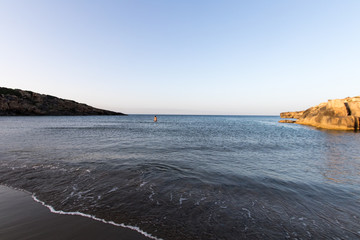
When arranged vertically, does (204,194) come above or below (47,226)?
below

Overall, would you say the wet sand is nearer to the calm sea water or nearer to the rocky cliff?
the calm sea water

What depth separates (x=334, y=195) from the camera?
7.22m

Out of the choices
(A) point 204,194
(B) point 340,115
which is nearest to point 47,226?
(A) point 204,194

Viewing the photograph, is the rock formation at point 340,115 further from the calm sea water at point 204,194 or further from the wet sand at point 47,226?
the wet sand at point 47,226

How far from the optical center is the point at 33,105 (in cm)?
10450

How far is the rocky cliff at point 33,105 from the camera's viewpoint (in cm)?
9294

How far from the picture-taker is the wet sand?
4.25 m

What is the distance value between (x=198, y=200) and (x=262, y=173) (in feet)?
18.3

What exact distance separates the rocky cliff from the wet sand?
127m

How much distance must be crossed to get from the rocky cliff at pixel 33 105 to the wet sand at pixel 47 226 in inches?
4987

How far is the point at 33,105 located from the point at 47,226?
137 metres

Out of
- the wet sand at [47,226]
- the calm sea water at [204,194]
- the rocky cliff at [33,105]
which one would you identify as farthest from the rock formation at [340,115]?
the rocky cliff at [33,105]

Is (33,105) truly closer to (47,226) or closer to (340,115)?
(47,226)

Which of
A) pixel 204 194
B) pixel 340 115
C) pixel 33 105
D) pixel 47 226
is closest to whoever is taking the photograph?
pixel 47 226
